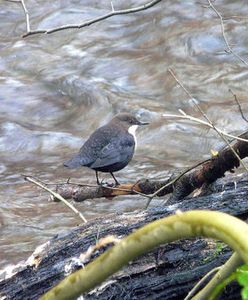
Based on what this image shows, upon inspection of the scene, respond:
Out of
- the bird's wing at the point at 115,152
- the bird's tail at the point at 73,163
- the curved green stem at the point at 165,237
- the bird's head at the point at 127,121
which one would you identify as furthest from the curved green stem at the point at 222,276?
the bird's head at the point at 127,121

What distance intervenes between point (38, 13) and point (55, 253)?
7.68 m

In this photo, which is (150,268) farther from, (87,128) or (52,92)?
(52,92)

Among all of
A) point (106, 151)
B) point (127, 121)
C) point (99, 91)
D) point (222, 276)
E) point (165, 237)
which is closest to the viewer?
point (165, 237)

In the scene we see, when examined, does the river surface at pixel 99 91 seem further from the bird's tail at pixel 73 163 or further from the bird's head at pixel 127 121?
the bird's tail at pixel 73 163

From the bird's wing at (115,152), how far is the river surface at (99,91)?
2.58ft

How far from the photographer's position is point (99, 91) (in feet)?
26.3

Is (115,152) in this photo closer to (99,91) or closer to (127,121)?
(127,121)

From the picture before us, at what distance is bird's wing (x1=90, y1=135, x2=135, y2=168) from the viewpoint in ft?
15.4

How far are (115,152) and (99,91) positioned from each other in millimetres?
3339

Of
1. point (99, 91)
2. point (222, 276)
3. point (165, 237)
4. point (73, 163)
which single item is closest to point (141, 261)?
point (222, 276)

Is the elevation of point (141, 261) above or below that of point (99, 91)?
above

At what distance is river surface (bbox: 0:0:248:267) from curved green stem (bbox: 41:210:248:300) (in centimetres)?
363

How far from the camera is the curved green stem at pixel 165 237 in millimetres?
1126

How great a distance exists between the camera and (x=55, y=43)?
931cm
